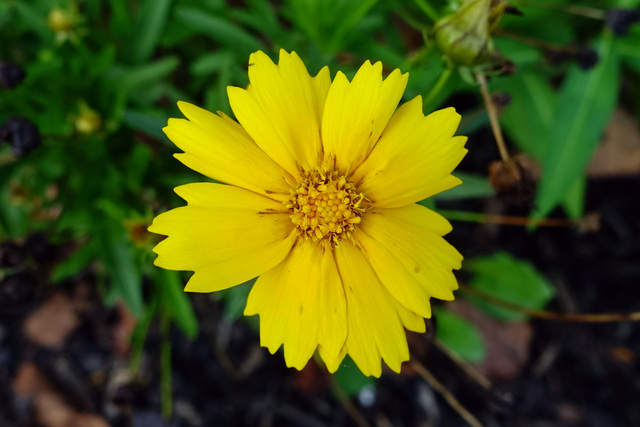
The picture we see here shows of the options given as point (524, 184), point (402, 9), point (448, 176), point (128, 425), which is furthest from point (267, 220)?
point (128, 425)

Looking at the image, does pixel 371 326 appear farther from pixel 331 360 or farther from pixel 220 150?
pixel 220 150

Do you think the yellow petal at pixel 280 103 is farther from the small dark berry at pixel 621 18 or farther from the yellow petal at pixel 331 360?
the small dark berry at pixel 621 18

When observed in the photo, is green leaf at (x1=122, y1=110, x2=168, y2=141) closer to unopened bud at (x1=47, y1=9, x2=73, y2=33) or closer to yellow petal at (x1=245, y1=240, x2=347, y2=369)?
unopened bud at (x1=47, y1=9, x2=73, y2=33)

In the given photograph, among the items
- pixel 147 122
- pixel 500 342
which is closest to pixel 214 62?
pixel 147 122

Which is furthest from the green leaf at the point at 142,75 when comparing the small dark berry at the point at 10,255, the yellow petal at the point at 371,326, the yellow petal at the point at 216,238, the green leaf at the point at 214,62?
the yellow petal at the point at 371,326

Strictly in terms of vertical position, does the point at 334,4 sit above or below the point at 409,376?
above

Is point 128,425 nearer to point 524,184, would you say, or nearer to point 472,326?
point 472,326
